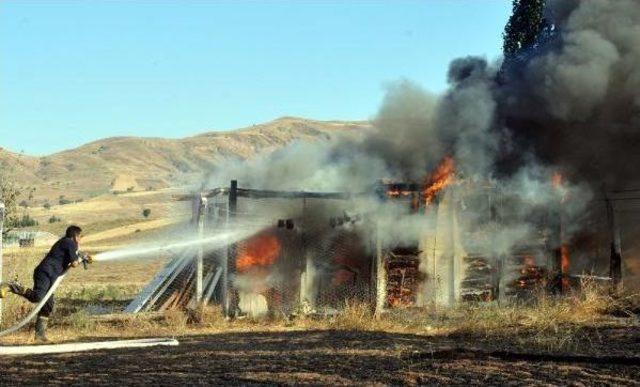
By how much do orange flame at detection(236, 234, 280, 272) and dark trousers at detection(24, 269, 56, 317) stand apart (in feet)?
12.7

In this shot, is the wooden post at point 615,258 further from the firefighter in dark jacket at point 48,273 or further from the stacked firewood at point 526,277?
the firefighter in dark jacket at point 48,273

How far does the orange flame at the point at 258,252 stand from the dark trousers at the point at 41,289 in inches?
152

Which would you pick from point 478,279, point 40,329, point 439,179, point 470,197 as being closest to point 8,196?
point 40,329

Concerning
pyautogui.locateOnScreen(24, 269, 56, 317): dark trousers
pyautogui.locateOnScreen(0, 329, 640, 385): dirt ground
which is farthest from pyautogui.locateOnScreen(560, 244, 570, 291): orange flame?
pyautogui.locateOnScreen(24, 269, 56, 317): dark trousers

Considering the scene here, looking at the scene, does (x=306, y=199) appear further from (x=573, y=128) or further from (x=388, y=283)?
(x=573, y=128)

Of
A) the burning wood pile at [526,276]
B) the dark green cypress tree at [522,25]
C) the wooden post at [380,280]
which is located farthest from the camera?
the dark green cypress tree at [522,25]

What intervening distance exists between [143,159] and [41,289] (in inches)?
4131

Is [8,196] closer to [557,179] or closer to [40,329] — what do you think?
[40,329]

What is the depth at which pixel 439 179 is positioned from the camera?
15.0 meters

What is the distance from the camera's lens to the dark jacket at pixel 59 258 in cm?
1036

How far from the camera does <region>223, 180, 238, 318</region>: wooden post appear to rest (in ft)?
41.4

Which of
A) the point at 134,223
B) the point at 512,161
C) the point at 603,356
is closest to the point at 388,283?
the point at 512,161

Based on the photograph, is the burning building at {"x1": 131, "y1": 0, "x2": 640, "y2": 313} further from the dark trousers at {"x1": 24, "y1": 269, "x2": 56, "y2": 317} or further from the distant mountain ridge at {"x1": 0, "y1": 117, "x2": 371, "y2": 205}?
the distant mountain ridge at {"x1": 0, "y1": 117, "x2": 371, "y2": 205}

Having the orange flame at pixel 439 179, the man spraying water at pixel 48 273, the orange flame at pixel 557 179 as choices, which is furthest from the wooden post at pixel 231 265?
the orange flame at pixel 557 179
